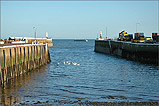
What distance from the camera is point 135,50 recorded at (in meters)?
63.0

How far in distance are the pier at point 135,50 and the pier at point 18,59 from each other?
20460mm

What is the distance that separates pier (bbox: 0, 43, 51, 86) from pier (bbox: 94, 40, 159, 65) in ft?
67.1

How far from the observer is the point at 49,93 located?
78.4 feet

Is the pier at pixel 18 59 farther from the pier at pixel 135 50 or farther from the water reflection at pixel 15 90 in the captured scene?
the pier at pixel 135 50

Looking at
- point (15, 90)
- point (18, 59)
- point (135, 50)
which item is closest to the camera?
point (15, 90)

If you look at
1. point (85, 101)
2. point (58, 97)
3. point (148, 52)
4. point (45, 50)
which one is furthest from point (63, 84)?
point (148, 52)

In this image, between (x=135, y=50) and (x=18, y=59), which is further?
(x=135, y=50)

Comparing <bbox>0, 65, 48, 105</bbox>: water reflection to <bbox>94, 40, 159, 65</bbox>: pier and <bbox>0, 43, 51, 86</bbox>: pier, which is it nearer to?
<bbox>0, 43, 51, 86</bbox>: pier

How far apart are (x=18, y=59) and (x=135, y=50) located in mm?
35177

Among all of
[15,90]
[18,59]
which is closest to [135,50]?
[18,59]

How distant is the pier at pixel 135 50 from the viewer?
52.1 m

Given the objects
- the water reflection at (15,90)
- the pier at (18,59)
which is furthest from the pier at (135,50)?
the water reflection at (15,90)

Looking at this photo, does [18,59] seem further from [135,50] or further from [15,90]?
[135,50]

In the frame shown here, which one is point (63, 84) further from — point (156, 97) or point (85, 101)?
point (156, 97)
